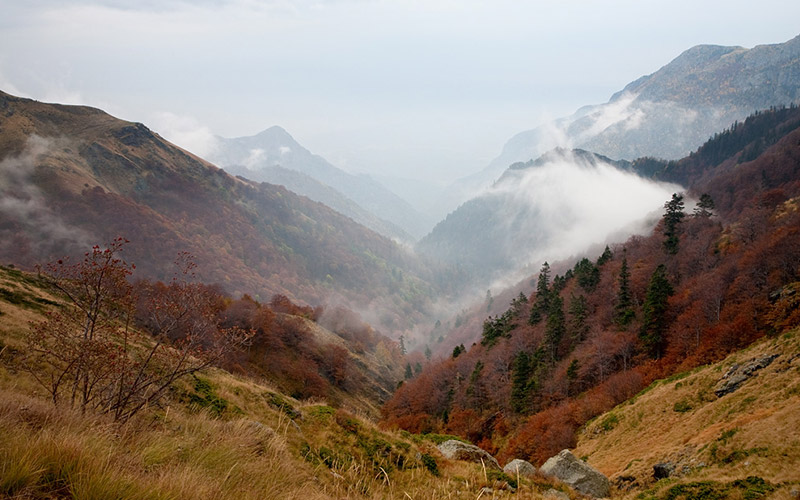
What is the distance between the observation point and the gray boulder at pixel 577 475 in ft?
47.3

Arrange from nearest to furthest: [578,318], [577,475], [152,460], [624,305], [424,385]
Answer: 1. [152,460]
2. [577,475]
3. [624,305]
4. [578,318]
5. [424,385]

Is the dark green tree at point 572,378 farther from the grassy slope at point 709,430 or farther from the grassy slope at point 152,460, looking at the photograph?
the grassy slope at point 152,460

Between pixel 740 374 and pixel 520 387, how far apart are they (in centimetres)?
2619

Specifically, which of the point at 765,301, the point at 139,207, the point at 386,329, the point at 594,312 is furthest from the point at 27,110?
the point at 765,301

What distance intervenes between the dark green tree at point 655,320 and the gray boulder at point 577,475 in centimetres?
3122

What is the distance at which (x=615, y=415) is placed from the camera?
1100 inches

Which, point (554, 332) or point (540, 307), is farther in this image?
point (540, 307)

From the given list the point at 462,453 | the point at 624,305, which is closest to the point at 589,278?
the point at 624,305

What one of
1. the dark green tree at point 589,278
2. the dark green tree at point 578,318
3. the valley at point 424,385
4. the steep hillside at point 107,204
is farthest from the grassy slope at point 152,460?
the steep hillside at point 107,204

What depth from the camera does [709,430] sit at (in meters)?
17.0

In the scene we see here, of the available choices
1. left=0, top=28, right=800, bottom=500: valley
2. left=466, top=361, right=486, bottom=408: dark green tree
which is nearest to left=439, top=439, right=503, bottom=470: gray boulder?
left=0, top=28, right=800, bottom=500: valley

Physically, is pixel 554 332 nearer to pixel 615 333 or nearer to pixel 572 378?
pixel 615 333

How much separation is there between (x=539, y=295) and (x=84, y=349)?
6961cm

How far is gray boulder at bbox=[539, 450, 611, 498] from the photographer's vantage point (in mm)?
14414
